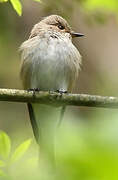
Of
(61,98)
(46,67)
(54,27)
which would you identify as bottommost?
(61,98)

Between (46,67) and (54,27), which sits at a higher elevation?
(54,27)

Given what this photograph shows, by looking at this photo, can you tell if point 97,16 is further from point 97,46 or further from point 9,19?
→ point 97,46

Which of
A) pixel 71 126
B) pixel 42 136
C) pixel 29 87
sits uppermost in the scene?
pixel 71 126

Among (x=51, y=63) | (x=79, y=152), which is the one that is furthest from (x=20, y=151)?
(x=51, y=63)

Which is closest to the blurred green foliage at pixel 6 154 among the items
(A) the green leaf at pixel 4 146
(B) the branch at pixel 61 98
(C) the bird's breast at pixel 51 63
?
(A) the green leaf at pixel 4 146

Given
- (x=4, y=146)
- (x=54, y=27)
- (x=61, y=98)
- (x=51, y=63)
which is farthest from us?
(x=54, y=27)

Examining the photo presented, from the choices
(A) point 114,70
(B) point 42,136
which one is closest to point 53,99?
(B) point 42,136

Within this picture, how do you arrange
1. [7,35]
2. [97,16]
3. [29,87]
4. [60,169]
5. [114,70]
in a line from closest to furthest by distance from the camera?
[60,169] < [97,16] < [29,87] < [7,35] < [114,70]

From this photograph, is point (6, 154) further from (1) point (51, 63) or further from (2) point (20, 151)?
(1) point (51, 63)

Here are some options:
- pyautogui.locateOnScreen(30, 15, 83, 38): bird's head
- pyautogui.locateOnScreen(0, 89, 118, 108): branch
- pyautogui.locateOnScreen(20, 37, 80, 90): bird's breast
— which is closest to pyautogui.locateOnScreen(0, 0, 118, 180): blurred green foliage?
pyautogui.locateOnScreen(0, 89, 118, 108): branch
